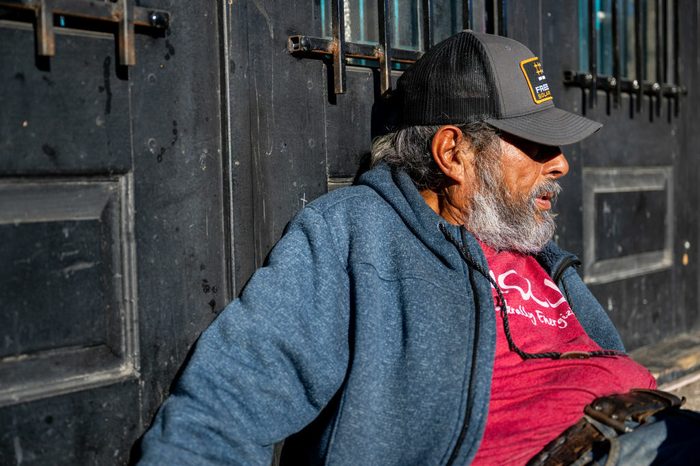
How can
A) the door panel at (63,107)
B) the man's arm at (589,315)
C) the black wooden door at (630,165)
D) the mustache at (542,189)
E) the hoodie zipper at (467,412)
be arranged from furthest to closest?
the black wooden door at (630,165), the man's arm at (589,315), the mustache at (542,189), the hoodie zipper at (467,412), the door panel at (63,107)

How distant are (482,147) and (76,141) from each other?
0.94 m

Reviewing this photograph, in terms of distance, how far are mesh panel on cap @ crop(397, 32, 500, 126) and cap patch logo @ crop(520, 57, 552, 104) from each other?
0.11 metres

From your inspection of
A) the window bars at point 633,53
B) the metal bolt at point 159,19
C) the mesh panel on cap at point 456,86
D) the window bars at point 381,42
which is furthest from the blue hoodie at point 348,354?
the window bars at point 633,53

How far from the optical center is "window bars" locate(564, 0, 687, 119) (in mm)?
3029

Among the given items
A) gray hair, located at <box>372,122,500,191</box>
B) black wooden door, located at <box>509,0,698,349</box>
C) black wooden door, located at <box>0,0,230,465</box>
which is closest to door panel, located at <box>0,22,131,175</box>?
black wooden door, located at <box>0,0,230,465</box>

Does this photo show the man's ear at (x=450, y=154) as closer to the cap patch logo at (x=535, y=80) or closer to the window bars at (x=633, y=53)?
the cap patch logo at (x=535, y=80)

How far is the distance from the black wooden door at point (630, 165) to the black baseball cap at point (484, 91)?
680 mm

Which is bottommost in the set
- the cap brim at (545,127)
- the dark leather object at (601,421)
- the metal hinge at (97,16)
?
the dark leather object at (601,421)

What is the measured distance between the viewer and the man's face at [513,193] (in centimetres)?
201

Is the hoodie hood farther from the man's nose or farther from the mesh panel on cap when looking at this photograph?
the man's nose

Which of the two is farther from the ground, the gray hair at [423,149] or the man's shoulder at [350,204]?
the gray hair at [423,149]

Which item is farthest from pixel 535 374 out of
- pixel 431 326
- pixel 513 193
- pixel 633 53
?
pixel 633 53

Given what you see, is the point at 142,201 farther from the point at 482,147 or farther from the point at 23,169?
the point at 482,147

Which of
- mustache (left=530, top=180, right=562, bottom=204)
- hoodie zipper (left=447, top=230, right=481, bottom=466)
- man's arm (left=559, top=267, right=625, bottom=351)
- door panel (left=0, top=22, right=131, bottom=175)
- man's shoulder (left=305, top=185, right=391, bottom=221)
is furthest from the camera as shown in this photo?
man's arm (left=559, top=267, right=625, bottom=351)
